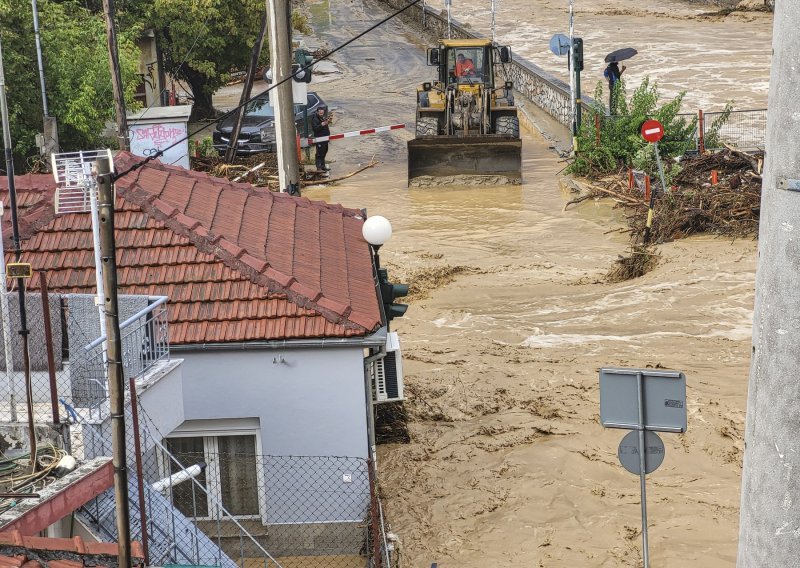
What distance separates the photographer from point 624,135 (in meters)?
28.3

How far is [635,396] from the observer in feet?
30.8

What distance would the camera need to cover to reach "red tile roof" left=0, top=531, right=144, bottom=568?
7180 mm

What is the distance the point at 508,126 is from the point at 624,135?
292cm

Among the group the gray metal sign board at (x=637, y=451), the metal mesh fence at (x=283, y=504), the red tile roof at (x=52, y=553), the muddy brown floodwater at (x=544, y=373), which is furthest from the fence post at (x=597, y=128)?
the red tile roof at (x=52, y=553)

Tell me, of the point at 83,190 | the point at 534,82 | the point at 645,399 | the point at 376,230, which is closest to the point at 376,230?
the point at 376,230

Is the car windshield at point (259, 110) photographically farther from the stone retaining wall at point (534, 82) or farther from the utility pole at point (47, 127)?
the stone retaining wall at point (534, 82)

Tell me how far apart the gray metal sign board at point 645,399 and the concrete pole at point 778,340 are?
379 centimetres

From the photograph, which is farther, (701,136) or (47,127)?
(701,136)

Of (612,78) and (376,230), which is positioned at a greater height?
(612,78)

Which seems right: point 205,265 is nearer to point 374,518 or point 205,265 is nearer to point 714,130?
point 374,518

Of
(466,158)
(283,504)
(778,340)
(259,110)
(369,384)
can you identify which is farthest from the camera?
(259,110)

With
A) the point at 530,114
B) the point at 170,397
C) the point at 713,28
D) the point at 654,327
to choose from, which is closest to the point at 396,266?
the point at 654,327

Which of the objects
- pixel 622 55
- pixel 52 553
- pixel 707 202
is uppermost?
pixel 622 55

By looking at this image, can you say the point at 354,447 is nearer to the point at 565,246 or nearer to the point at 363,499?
the point at 363,499
